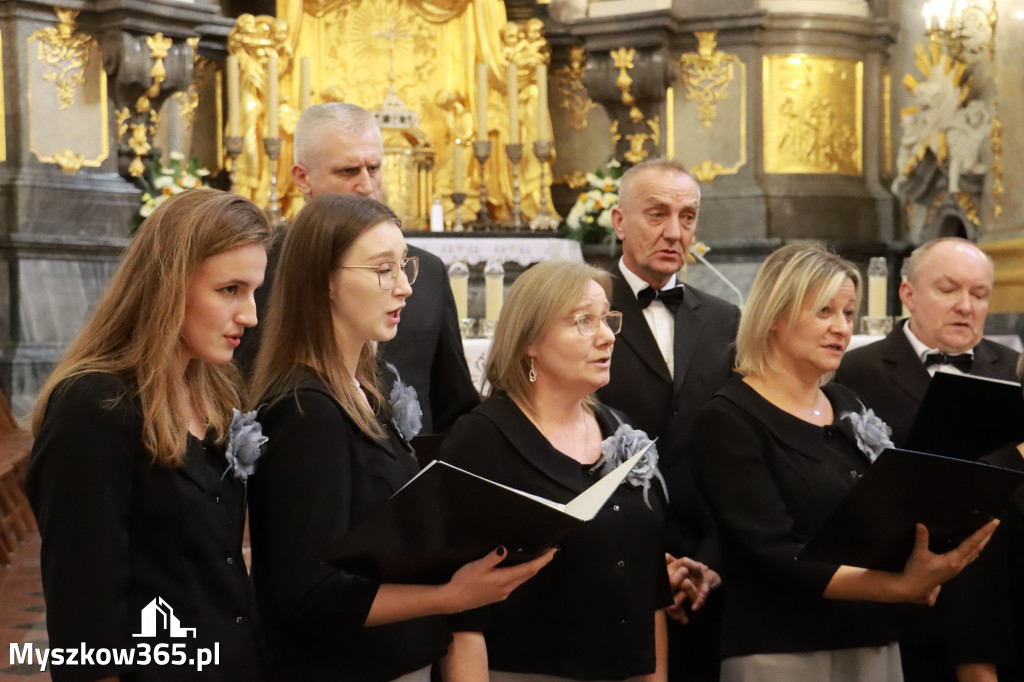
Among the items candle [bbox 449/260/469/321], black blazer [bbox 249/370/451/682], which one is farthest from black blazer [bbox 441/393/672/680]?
candle [bbox 449/260/469/321]

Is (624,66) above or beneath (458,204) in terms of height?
above

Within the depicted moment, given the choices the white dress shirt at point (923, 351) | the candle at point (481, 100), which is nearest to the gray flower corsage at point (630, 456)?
the white dress shirt at point (923, 351)

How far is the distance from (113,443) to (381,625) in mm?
583

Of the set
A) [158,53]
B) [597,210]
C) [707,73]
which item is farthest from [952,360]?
[158,53]

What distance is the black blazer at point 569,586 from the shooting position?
2.73m

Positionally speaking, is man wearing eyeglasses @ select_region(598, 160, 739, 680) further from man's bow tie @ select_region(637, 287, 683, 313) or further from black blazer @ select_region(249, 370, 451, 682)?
black blazer @ select_region(249, 370, 451, 682)

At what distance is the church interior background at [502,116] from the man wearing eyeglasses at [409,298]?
5.23 meters

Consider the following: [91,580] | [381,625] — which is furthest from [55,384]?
[381,625]

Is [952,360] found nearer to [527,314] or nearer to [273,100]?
[527,314]

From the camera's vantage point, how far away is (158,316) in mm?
2184

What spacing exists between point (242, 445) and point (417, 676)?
0.57 meters

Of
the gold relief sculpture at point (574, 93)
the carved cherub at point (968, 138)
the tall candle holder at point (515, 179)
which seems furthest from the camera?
the gold relief sculpture at point (574, 93)

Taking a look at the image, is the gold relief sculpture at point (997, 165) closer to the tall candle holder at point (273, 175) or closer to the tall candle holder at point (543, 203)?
the tall candle holder at point (543, 203)

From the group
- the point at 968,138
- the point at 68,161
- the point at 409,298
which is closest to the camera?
the point at 409,298
